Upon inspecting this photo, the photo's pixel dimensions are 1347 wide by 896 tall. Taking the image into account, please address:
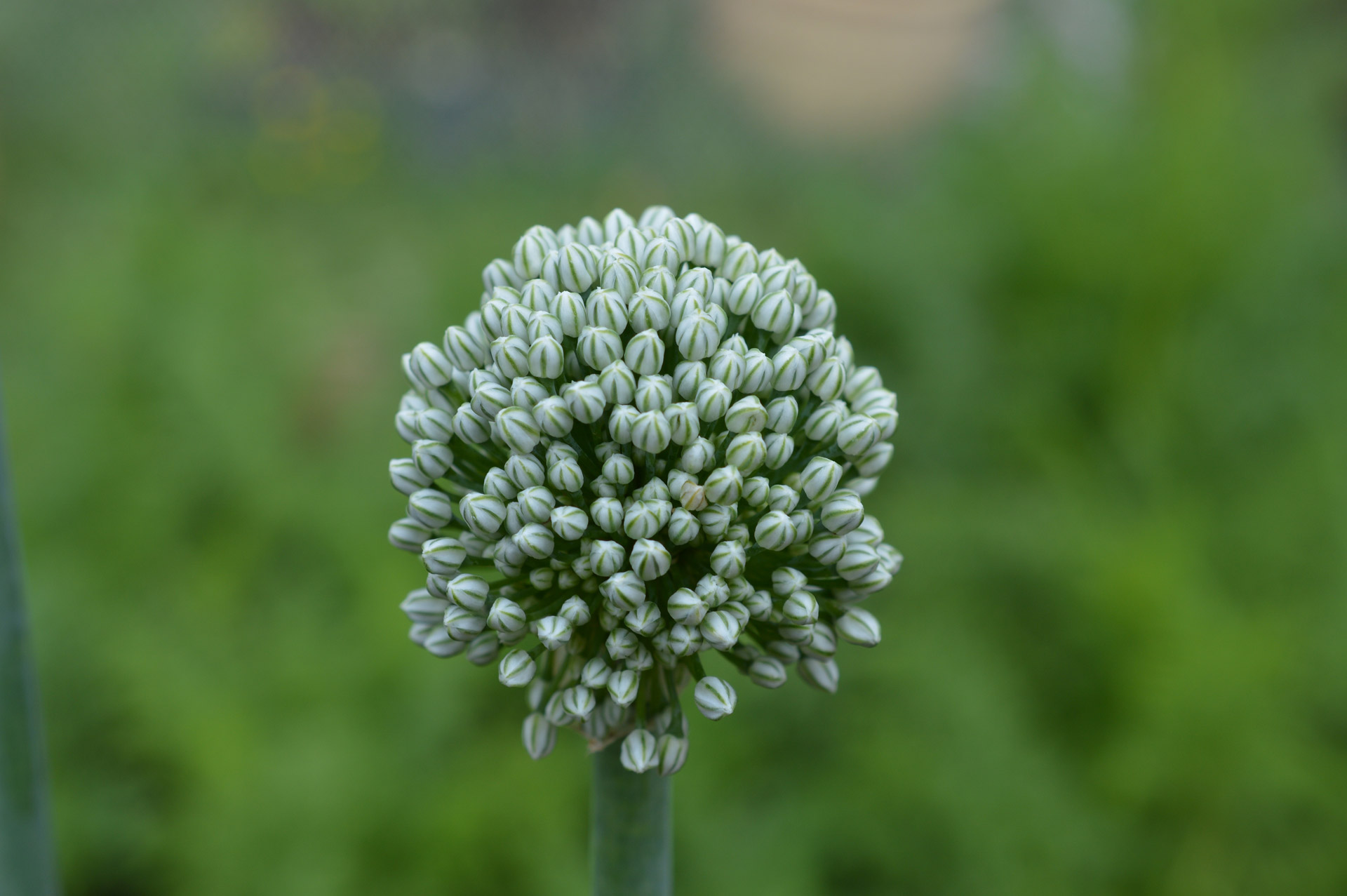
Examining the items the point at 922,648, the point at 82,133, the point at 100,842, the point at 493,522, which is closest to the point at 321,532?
the point at 100,842

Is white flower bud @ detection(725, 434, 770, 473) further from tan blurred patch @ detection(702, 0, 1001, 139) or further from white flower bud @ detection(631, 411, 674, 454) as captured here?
tan blurred patch @ detection(702, 0, 1001, 139)

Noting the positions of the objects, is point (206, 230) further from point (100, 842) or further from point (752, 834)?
point (752, 834)

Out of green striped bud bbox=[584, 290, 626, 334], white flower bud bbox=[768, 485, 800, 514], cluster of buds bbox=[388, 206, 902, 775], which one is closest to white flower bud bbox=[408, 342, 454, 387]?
cluster of buds bbox=[388, 206, 902, 775]

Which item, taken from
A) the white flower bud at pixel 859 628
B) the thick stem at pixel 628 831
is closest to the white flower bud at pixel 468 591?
the thick stem at pixel 628 831

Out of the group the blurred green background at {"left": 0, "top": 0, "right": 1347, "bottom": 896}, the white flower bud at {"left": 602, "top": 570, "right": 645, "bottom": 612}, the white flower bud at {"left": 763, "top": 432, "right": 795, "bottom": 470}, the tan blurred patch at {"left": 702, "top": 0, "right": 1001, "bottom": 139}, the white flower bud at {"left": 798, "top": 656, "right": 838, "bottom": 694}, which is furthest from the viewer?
the tan blurred patch at {"left": 702, "top": 0, "right": 1001, "bottom": 139}

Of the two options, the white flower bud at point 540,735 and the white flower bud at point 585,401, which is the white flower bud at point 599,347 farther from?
the white flower bud at point 540,735

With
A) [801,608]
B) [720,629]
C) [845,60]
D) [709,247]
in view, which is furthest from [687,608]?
[845,60]
